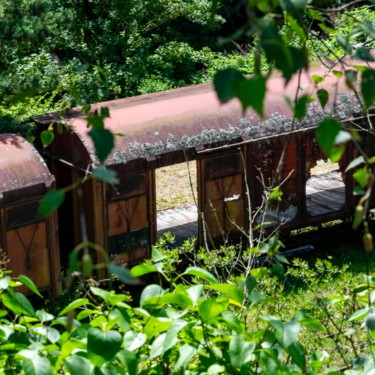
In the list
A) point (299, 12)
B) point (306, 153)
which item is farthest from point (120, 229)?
point (299, 12)

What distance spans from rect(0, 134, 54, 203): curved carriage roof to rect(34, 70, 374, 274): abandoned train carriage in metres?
0.46

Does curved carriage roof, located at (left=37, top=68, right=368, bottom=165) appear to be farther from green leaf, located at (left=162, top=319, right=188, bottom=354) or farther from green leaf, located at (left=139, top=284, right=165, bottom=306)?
green leaf, located at (left=162, top=319, right=188, bottom=354)

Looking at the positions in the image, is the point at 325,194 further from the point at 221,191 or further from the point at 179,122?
the point at 179,122

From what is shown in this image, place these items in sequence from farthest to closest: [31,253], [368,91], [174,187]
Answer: [174,187] < [31,253] < [368,91]

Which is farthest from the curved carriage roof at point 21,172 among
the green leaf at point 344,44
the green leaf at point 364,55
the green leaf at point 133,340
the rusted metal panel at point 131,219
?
the green leaf at point 364,55

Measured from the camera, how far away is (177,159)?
10.2 m

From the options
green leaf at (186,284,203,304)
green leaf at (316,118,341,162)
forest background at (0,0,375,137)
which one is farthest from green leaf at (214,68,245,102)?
forest background at (0,0,375,137)

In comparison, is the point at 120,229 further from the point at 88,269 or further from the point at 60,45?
the point at 88,269

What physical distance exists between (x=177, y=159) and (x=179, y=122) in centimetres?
45

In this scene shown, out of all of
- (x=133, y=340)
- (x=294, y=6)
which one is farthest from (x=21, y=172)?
(x=294, y=6)

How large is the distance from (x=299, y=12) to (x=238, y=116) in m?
8.33

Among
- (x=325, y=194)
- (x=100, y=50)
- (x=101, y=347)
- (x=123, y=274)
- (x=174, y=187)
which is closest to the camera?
(x=123, y=274)

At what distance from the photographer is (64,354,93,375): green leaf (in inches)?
113

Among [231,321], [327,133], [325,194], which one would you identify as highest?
[327,133]
